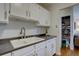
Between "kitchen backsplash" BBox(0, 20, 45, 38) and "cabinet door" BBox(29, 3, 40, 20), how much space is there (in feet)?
0.78

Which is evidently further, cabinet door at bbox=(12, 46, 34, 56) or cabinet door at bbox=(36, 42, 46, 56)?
cabinet door at bbox=(36, 42, 46, 56)

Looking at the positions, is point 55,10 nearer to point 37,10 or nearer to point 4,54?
point 37,10

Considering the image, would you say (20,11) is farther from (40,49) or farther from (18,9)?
(40,49)

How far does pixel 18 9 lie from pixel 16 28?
42 centimetres

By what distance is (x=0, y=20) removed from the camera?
127 cm

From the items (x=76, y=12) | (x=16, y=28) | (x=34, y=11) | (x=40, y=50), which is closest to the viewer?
(x=76, y=12)

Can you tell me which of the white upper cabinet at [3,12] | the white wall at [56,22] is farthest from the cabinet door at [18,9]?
the white wall at [56,22]

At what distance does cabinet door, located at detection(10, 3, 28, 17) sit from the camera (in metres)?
1.50

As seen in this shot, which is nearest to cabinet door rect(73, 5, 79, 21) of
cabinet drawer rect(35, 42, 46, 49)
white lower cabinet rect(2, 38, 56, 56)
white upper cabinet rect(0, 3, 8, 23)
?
white lower cabinet rect(2, 38, 56, 56)

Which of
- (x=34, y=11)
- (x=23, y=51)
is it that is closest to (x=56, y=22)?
(x=34, y=11)

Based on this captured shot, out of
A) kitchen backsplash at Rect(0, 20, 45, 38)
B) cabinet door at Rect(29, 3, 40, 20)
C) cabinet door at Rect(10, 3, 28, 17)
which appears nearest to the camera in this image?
cabinet door at Rect(10, 3, 28, 17)

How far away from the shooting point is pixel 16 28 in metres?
1.87

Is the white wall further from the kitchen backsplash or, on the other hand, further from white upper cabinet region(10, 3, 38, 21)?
the kitchen backsplash

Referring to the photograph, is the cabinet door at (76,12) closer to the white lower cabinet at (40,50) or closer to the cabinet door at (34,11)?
the white lower cabinet at (40,50)
